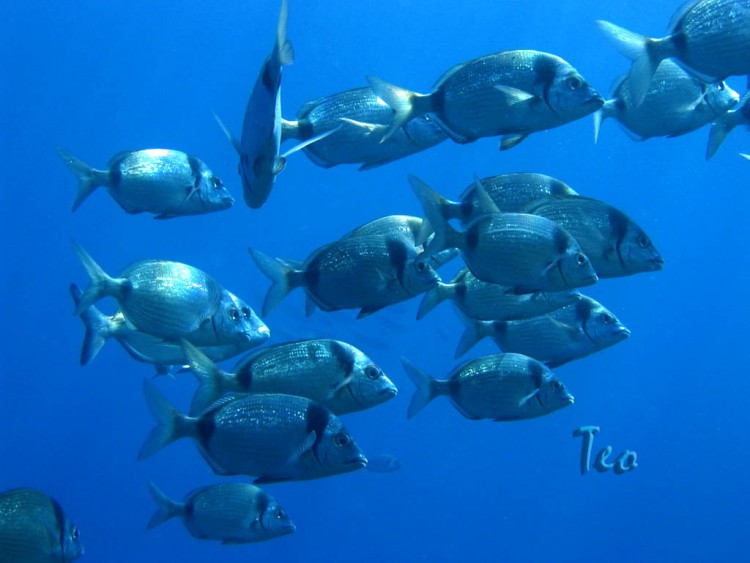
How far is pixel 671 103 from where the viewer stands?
3486 millimetres

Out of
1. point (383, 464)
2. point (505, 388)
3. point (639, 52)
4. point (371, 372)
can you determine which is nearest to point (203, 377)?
point (371, 372)

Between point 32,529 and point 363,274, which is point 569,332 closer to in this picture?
point 363,274

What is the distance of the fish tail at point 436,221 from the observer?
9.22 ft

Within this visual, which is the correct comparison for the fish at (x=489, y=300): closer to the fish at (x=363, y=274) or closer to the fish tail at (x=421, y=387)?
the fish at (x=363, y=274)

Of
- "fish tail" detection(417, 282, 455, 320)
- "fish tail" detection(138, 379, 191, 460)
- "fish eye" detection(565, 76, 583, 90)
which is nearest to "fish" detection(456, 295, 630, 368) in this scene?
"fish tail" detection(417, 282, 455, 320)

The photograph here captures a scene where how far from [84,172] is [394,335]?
38.5 feet

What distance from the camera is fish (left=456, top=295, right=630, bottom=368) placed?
3.58 meters

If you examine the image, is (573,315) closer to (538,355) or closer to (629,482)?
(538,355)

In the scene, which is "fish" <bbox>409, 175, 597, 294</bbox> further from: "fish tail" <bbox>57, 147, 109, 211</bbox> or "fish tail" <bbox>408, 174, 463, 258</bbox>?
"fish tail" <bbox>57, 147, 109, 211</bbox>

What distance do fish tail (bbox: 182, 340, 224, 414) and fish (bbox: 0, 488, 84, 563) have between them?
0.82 metres

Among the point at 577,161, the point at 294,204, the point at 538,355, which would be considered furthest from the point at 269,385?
the point at 577,161

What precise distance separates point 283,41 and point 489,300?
1.93 meters

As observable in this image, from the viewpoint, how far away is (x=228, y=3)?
17.2m

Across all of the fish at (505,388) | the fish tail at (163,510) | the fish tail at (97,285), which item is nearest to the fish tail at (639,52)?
the fish at (505,388)
